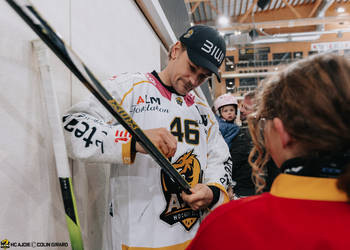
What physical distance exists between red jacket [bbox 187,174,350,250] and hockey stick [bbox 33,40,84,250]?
36 cm

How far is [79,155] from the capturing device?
0.71 m

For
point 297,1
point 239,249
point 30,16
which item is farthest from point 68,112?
point 297,1

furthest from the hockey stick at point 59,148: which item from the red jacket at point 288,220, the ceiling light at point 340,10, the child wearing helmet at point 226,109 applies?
the ceiling light at point 340,10

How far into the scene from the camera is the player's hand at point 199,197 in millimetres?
862

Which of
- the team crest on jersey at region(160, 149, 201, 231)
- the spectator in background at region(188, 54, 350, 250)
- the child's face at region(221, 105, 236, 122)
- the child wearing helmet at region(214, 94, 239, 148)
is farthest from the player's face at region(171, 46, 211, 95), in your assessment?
the child's face at region(221, 105, 236, 122)

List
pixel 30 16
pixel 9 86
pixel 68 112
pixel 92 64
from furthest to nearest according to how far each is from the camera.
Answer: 1. pixel 92 64
2. pixel 68 112
3. pixel 9 86
4. pixel 30 16

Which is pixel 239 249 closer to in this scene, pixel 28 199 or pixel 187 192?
pixel 187 192

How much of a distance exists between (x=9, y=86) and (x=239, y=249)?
24.5 inches

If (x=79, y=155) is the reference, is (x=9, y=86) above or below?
above

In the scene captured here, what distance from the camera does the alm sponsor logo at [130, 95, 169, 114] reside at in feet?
2.93

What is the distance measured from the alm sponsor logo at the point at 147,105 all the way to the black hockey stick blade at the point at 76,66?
0.76ft

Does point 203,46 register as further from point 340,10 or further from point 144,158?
point 340,10

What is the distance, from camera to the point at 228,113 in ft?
8.38

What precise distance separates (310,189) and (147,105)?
0.57 m
